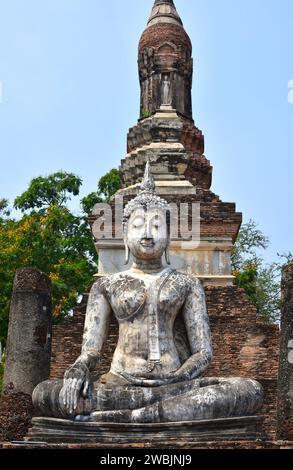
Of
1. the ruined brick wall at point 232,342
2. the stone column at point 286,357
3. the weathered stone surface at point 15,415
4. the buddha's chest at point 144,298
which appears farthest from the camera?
the ruined brick wall at point 232,342

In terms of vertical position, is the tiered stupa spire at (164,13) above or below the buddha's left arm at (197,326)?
above

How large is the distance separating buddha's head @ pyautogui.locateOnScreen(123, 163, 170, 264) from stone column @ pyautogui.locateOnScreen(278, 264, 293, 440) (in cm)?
129

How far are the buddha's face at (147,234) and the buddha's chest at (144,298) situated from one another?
29 centimetres

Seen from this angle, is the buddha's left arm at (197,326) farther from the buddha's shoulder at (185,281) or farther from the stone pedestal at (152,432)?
the stone pedestal at (152,432)

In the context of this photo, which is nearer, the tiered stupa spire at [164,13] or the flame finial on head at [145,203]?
the flame finial on head at [145,203]

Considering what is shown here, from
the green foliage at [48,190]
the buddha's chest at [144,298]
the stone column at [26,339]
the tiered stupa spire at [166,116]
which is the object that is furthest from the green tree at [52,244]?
the buddha's chest at [144,298]

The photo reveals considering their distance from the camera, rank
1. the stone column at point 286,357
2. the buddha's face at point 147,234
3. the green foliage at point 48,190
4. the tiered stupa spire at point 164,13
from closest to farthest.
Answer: the stone column at point 286,357, the buddha's face at point 147,234, the tiered stupa spire at point 164,13, the green foliage at point 48,190

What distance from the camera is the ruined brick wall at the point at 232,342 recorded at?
1320 centimetres

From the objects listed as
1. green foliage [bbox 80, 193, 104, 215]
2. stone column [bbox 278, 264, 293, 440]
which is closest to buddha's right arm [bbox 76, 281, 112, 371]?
stone column [bbox 278, 264, 293, 440]

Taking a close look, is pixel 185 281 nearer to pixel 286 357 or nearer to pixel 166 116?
pixel 286 357

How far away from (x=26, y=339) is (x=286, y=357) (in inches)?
117

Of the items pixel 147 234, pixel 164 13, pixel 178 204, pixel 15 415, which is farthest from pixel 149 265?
pixel 164 13
